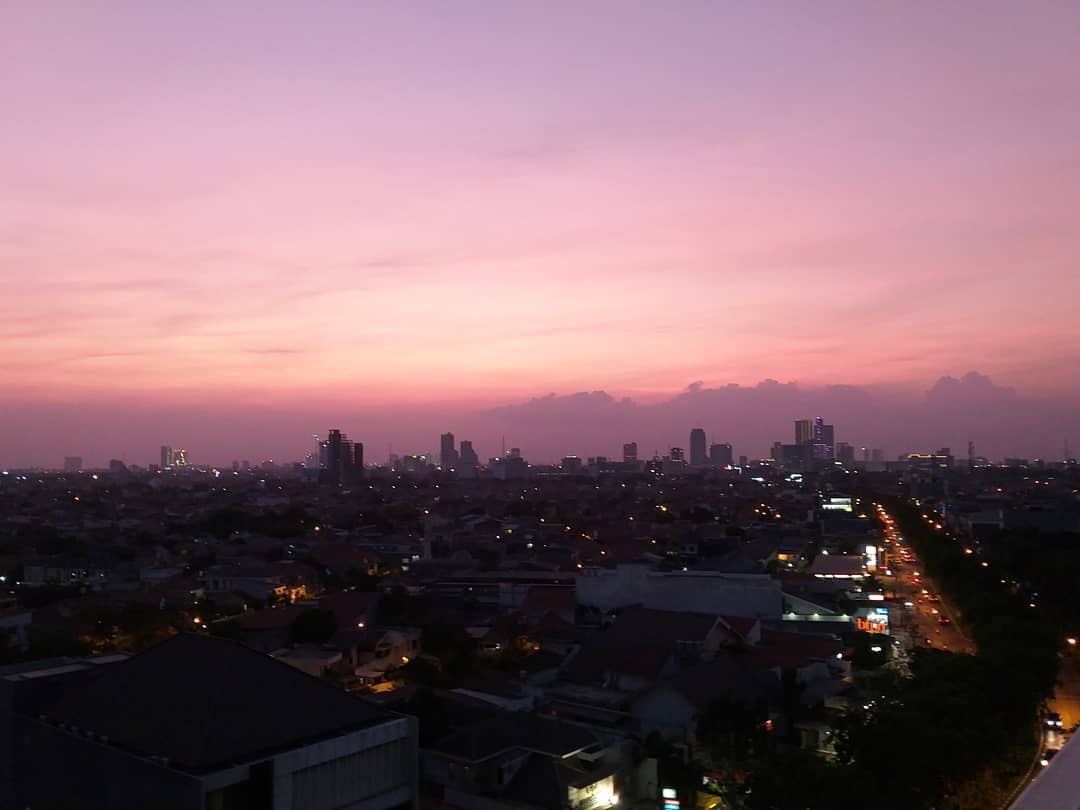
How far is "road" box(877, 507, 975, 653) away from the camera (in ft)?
44.5

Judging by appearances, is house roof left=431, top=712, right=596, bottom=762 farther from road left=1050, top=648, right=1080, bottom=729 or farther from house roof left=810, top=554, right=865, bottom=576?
house roof left=810, top=554, right=865, bottom=576

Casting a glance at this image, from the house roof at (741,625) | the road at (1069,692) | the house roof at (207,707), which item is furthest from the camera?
the house roof at (741,625)

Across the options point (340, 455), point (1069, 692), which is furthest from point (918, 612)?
point (340, 455)

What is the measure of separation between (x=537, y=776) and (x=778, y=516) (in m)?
31.1

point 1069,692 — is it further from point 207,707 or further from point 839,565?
point 207,707

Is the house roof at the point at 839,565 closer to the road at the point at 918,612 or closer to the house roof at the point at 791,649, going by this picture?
the road at the point at 918,612

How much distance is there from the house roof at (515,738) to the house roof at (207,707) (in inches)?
53.0

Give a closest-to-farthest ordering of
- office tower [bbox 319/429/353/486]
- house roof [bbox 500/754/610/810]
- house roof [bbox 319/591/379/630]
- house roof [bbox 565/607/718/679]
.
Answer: house roof [bbox 500/754/610/810] < house roof [bbox 565/607/718/679] < house roof [bbox 319/591/379/630] < office tower [bbox 319/429/353/486]

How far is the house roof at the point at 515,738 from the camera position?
23.6 ft

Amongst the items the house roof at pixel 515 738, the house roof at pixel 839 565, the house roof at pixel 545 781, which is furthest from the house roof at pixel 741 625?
the house roof at pixel 839 565

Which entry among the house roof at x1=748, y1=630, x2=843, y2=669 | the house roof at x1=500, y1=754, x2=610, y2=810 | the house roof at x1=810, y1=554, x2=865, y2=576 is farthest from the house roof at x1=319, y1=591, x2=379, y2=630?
the house roof at x1=810, y1=554, x2=865, y2=576

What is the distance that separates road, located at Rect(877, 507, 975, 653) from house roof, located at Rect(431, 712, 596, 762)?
7.30 meters

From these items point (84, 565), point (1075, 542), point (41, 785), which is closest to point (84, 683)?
point (41, 785)

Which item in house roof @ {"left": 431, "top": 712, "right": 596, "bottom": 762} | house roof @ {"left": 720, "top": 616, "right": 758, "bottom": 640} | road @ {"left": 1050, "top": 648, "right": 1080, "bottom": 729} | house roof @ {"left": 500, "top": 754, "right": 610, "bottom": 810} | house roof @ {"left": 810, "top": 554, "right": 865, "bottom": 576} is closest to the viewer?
house roof @ {"left": 500, "top": 754, "right": 610, "bottom": 810}
